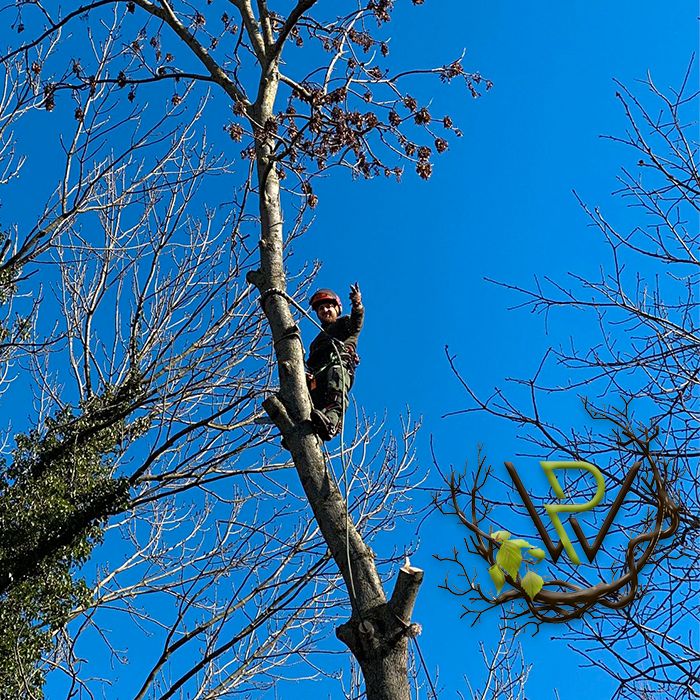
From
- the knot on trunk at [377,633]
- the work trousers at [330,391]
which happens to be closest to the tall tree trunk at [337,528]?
the knot on trunk at [377,633]

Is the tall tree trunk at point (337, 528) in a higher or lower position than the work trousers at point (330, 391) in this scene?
lower

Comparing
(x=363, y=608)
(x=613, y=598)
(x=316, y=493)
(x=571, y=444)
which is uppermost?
(x=571, y=444)

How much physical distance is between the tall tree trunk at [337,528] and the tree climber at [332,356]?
16 cm

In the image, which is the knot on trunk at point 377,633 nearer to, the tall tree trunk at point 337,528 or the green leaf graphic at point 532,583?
the tall tree trunk at point 337,528

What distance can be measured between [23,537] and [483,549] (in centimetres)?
580

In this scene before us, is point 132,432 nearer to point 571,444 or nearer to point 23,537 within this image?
point 23,537

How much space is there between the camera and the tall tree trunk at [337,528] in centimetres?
275

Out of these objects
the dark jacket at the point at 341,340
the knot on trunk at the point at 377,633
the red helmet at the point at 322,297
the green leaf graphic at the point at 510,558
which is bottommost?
the green leaf graphic at the point at 510,558

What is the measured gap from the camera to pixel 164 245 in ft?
27.7

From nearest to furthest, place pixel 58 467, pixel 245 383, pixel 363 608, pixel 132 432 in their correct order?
1. pixel 363 608
2. pixel 58 467
3. pixel 132 432
4. pixel 245 383

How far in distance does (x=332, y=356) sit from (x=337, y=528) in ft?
5.63

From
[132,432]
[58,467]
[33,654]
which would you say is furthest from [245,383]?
[33,654]

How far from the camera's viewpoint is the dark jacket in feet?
16.6
